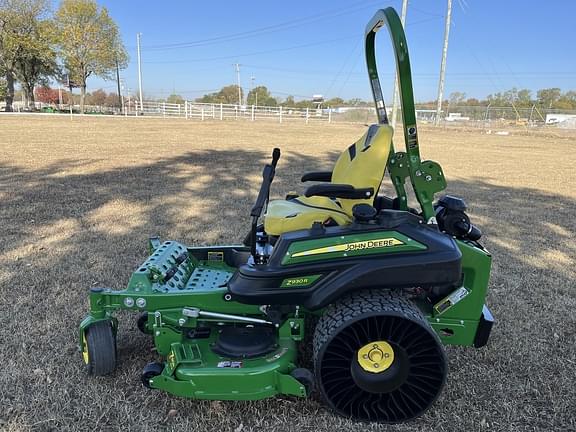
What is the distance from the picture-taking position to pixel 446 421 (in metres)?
2.64

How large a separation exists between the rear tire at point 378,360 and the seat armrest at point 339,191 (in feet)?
1.83

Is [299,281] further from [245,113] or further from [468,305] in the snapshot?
[245,113]

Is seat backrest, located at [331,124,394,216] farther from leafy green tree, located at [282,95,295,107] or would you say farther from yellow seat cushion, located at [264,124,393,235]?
leafy green tree, located at [282,95,295,107]

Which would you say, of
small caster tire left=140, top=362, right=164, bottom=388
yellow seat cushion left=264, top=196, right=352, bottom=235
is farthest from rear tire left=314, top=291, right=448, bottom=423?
small caster tire left=140, top=362, right=164, bottom=388

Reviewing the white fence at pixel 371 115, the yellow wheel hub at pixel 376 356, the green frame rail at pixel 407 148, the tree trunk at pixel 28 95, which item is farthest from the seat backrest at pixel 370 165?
the tree trunk at pixel 28 95

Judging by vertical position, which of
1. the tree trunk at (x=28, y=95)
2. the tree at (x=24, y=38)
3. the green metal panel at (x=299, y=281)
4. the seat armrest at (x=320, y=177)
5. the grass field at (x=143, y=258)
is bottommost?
the grass field at (x=143, y=258)

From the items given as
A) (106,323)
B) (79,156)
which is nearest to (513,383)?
(106,323)

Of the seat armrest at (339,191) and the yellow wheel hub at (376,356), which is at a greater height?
the seat armrest at (339,191)

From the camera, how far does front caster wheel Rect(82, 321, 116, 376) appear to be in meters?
2.83

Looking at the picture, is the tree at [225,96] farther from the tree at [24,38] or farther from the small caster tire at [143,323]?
the small caster tire at [143,323]

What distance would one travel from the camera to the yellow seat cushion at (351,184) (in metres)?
2.85

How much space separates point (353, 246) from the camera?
8.32 ft

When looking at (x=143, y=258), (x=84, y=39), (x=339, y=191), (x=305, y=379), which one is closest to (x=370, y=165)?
(x=339, y=191)

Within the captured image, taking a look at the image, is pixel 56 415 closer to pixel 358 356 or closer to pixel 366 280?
pixel 358 356
